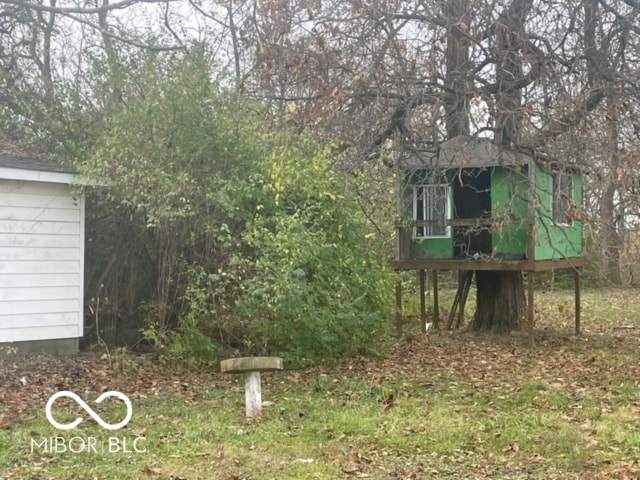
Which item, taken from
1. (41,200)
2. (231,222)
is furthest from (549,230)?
(41,200)

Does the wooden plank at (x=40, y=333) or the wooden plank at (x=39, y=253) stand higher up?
the wooden plank at (x=39, y=253)

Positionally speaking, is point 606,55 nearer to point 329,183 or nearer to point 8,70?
point 329,183

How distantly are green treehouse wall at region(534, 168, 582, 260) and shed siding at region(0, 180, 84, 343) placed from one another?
21.8 feet

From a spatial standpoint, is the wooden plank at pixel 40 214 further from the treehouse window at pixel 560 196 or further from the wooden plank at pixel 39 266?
the treehouse window at pixel 560 196

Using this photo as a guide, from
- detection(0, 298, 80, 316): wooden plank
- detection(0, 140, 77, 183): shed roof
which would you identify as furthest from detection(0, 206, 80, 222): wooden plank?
detection(0, 298, 80, 316): wooden plank

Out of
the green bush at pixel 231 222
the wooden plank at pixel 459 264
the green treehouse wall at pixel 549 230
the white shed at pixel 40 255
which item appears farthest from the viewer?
the wooden plank at pixel 459 264

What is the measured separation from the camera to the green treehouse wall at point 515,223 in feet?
38.1

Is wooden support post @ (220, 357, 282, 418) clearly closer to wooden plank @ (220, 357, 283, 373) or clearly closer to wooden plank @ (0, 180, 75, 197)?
wooden plank @ (220, 357, 283, 373)

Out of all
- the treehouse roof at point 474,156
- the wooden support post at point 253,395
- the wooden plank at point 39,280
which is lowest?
the wooden support post at point 253,395

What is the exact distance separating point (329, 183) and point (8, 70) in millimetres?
6390

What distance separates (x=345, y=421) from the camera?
270 inches

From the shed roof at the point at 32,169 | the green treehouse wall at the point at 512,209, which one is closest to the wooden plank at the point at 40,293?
the shed roof at the point at 32,169

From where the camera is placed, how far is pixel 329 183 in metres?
9.77

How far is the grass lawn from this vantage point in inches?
222
